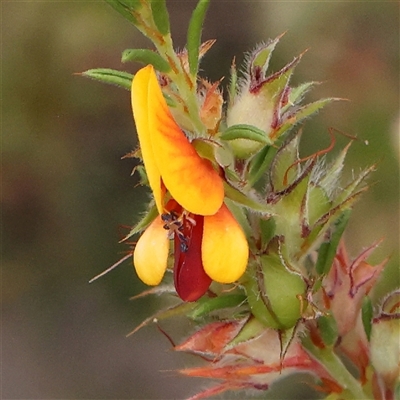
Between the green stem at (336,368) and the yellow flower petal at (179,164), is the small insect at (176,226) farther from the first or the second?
the green stem at (336,368)

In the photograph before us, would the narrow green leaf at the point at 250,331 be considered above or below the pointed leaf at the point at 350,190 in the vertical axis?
below

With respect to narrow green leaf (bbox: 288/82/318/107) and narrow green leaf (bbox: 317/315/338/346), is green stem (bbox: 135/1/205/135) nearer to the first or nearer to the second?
narrow green leaf (bbox: 288/82/318/107)

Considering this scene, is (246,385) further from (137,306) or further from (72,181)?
(72,181)

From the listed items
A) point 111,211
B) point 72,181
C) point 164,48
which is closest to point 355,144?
point 111,211

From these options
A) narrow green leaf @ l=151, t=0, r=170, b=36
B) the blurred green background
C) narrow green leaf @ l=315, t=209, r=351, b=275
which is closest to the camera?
narrow green leaf @ l=151, t=0, r=170, b=36

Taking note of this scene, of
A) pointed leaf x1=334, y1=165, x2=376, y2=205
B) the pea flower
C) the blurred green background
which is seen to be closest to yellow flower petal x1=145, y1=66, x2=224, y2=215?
the pea flower

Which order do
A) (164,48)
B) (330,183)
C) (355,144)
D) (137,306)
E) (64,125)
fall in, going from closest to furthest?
(164,48) < (330,183) < (355,144) < (137,306) < (64,125)

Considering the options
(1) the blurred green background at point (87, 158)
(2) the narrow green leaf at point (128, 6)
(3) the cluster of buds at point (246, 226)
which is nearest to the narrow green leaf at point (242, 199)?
(3) the cluster of buds at point (246, 226)
